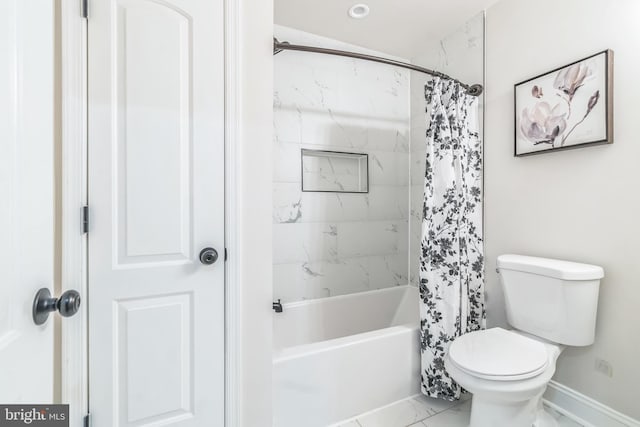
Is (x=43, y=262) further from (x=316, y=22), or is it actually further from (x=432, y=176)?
(x=316, y=22)

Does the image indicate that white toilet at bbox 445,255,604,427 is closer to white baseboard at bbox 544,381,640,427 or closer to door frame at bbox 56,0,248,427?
white baseboard at bbox 544,381,640,427

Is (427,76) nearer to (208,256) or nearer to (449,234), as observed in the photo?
(449,234)

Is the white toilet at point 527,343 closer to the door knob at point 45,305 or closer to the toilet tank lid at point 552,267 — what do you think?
the toilet tank lid at point 552,267

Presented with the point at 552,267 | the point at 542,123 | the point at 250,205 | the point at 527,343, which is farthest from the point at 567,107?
the point at 250,205

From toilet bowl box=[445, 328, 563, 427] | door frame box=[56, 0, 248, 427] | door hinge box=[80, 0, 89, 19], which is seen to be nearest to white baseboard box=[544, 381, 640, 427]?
toilet bowl box=[445, 328, 563, 427]

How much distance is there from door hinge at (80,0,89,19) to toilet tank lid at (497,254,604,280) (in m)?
2.21

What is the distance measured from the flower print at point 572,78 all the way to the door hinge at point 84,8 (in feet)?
7.18

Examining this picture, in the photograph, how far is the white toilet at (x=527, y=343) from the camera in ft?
3.89

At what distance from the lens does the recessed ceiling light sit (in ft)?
6.15

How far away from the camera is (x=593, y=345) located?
144cm

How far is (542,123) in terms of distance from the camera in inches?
62.9

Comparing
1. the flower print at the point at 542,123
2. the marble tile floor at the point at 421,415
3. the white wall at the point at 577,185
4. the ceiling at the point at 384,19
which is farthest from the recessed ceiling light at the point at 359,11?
the marble tile floor at the point at 421,415

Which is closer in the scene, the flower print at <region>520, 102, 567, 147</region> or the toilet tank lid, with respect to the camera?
the toilet tank lid

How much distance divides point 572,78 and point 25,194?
2222mm
